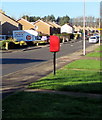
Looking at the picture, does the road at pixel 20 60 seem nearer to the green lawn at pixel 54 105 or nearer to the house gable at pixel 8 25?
the green lawn at pixel 54 105

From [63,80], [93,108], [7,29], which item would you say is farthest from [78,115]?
[7,29]

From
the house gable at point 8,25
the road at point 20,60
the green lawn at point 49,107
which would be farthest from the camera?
the house gable at point 8,25

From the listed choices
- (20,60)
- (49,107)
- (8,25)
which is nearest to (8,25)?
(8,25)

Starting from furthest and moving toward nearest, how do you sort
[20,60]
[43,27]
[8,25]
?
1. [43,27]
2. [8,25]
3. [20,60]

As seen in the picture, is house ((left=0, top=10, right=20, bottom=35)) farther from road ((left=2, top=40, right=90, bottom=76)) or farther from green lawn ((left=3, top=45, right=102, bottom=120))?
green lawn ((left=3, top=45, right=102, bottom=120))

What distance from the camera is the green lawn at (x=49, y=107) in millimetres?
6176

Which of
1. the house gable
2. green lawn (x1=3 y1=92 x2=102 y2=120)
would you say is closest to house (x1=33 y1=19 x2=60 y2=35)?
the house gable

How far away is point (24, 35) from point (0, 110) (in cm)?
4115

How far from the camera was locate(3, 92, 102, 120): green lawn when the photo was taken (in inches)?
243

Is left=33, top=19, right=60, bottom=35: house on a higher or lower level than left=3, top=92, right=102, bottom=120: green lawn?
→ higher

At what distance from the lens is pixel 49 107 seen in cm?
686

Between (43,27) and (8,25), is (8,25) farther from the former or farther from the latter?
(43,27)

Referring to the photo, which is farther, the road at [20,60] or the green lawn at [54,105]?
the road at [20,60]

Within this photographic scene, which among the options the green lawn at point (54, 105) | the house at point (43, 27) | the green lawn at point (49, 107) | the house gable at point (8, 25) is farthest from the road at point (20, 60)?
the house at point (43, 27)
